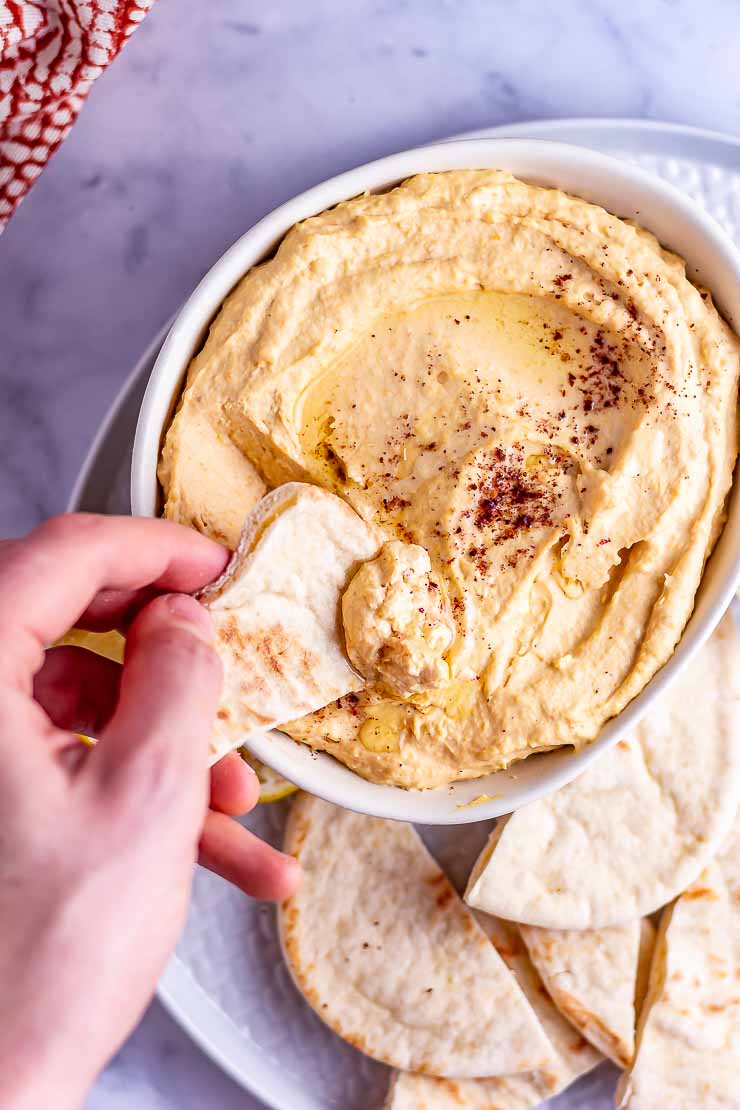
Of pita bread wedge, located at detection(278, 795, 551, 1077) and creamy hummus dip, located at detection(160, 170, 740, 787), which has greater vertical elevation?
creamy hummus dip, located at detection(160, 170, 740, 787)

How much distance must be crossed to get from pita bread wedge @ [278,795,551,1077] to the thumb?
1.06 meters

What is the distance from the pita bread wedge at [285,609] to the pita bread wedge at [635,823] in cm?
79

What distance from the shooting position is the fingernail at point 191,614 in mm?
1643

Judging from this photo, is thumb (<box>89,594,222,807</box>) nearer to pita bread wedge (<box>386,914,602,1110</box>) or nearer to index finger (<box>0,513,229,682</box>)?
index finger (<box>0,513,229,682</box>)

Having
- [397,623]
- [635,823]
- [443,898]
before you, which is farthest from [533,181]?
[443,898]

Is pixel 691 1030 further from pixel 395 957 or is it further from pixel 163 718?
pixel 163 718

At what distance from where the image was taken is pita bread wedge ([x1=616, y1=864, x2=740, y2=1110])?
97.3 inches

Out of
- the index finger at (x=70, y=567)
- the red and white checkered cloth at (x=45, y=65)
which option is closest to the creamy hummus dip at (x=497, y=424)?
the index finger at (x=70, y=567)

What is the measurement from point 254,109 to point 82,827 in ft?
5.82

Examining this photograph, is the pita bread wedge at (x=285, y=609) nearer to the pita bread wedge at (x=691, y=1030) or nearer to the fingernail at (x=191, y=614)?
the fingernail at (x=191, y=614)

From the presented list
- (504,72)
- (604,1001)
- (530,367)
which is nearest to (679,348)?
(530,367)

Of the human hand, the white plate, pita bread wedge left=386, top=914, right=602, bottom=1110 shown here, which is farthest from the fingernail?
pita bread wedge left=386, top=914, right=602, bottom=1110

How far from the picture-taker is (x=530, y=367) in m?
1.97

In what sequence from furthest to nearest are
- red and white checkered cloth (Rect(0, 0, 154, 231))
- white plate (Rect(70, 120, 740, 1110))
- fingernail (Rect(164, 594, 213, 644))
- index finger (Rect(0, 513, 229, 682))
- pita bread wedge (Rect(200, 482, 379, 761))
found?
white plate (Rect(70, 120, 740, 1110))
red and white checkered cloth (Rect(0, 0, 154, 231))
pita bread wedge (Rect(200, 482, 379, 761))
fingernail (Rect(164, 594, 213, 644))
index finger (Rect(0, 513, 229, 682))
